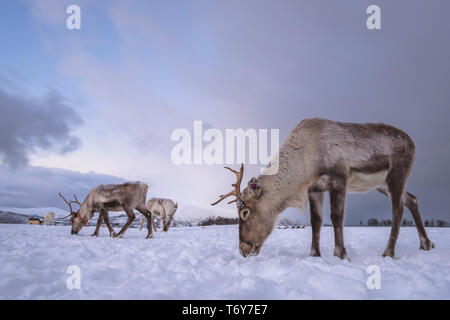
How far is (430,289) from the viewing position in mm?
2570

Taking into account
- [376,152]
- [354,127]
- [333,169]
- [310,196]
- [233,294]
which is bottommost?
[233,294]

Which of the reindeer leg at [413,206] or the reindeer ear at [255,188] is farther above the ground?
the reindeer ear at [255,188]

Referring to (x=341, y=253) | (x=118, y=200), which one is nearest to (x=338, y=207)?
(x=341, y=253)

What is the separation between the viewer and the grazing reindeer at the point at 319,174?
15.6 ft

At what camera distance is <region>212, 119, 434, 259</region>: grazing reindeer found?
4.76m

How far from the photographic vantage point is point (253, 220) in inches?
196

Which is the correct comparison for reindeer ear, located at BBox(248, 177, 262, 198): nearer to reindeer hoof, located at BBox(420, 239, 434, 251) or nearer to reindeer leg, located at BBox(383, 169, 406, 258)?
reindeer leg, located at BBox(383, 169, 406, 258)

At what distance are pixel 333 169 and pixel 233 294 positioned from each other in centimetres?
301

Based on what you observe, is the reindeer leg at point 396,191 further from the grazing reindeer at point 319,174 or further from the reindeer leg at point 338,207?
the reindeer leg at point 338,207

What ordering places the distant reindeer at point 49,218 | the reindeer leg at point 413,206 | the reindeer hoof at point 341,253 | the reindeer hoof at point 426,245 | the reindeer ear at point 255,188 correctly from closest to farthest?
the reindeer hoof at point 341,253
the reindeer ear at point 255,188
the reindeer hoof at point 426,245
the reindeer leg at point 413,206
the distant reindeer at point 49,218

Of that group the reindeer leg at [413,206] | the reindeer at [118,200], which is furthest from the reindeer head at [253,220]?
the reindeer at [118,200]

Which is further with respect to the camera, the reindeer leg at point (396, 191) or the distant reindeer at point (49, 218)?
A: the distant reindeer at point (49, 218)
